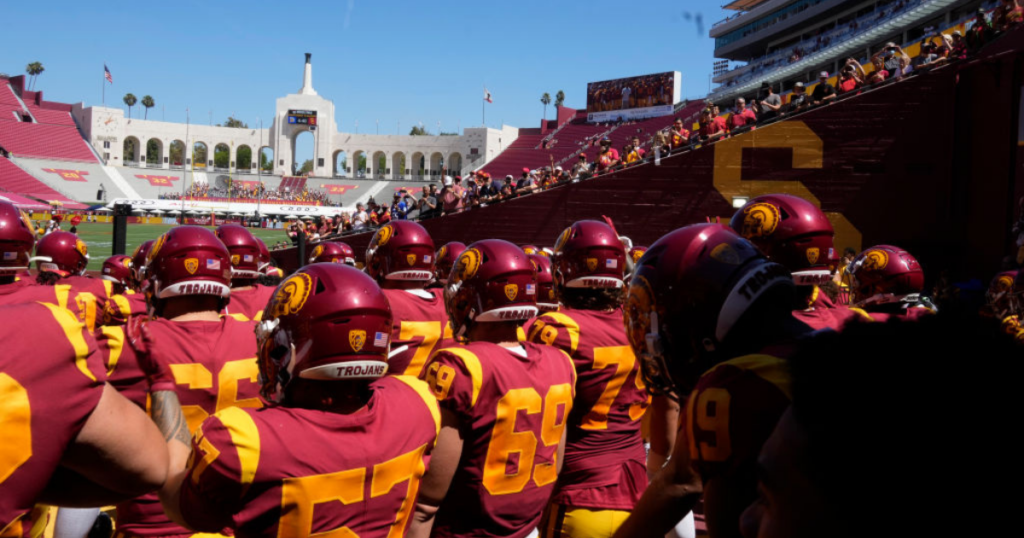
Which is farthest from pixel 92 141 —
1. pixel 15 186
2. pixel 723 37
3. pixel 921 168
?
pixel 921 168

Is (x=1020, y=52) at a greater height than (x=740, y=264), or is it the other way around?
(x=1020, y=52)

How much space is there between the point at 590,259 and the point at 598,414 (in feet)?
2.77

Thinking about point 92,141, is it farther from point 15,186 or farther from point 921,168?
point 921,168

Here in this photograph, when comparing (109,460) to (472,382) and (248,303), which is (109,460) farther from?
(248,303)

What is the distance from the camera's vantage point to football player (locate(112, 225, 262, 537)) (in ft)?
9.55

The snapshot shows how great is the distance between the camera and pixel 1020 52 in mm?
12320

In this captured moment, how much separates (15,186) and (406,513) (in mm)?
73474

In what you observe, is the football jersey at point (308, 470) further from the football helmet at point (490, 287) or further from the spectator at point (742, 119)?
the spectator at point (742, 119)

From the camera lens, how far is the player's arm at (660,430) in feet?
9.85

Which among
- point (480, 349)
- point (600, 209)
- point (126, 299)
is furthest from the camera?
point (600, 209)

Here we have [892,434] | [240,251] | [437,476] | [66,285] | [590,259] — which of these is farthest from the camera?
[240,251]

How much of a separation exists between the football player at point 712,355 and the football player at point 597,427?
128 cm

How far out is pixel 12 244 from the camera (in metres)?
4.86

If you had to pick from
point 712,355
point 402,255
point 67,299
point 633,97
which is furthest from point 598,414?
point 633,97
